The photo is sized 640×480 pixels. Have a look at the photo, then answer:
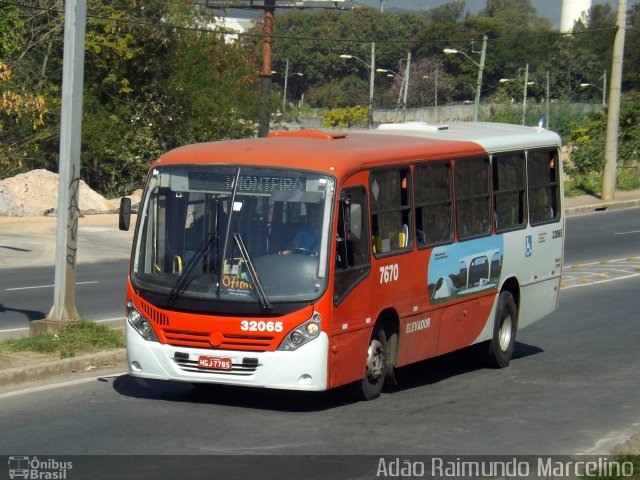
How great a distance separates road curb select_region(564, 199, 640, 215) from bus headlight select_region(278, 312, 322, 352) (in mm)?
29226

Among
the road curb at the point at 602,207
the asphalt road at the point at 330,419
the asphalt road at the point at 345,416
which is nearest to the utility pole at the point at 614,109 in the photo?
the road curb at the point at 602,207

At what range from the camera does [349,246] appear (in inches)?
407

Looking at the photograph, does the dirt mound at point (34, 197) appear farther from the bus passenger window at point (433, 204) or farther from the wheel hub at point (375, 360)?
the wheel hub at point (375, 360)

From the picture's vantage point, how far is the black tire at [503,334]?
44.3ft

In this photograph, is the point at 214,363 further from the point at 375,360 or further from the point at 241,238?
the point at 375,360

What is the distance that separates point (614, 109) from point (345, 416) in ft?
105

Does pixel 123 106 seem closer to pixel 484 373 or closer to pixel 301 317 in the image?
pixel 484 373

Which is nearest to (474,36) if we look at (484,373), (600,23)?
(600,23)

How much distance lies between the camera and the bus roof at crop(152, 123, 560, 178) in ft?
34.1

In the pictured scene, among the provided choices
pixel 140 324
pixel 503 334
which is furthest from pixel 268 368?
pixel 503 334

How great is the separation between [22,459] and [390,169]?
480cm

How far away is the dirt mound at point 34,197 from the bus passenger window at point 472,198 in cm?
2212

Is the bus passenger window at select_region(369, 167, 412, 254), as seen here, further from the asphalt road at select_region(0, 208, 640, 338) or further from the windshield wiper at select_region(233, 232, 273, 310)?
the asphalt road at select_region(0, 208, 640, 338)

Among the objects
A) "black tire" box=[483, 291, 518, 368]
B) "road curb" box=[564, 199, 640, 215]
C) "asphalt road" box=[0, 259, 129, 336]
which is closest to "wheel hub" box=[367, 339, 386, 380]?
"black tire" box=[483, 291, 518, 368]
